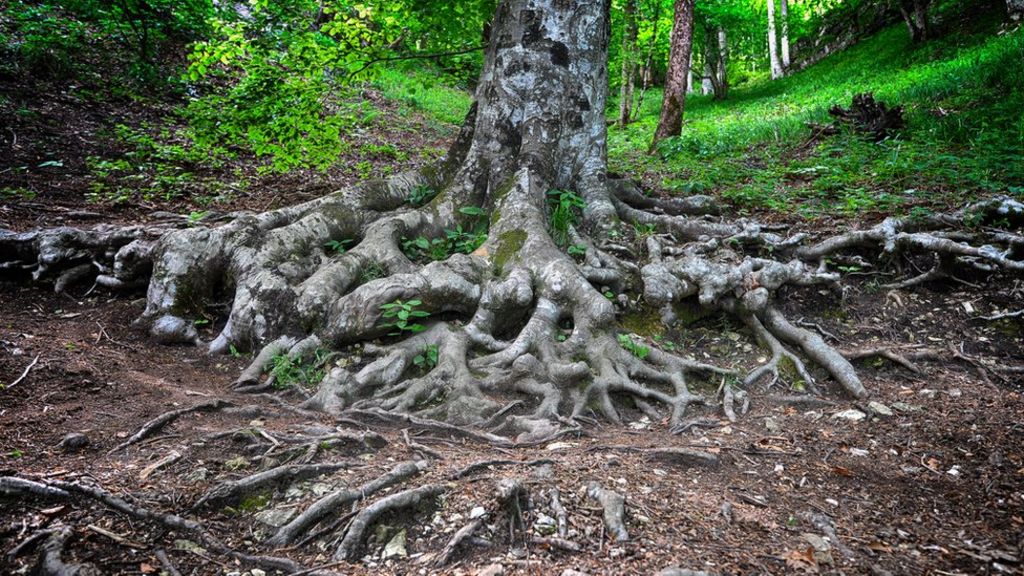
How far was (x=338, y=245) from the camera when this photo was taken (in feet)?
17.3

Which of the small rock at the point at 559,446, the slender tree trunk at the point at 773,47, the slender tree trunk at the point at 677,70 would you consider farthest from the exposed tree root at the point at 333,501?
the slender tree trunk at the point at 773,47

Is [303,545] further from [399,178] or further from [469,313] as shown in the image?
[399,178]

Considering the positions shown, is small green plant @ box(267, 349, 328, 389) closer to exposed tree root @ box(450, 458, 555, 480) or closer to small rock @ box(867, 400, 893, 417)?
exposed tree root @ box(450, 458, 555, 480)

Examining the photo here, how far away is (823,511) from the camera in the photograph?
2561mm

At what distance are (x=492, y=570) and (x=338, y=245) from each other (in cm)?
397

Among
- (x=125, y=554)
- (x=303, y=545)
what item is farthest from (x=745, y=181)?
(x=125, y=554)

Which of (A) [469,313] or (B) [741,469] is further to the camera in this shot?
(A) [469,313]

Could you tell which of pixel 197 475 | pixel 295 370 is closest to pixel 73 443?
pixel 197 475

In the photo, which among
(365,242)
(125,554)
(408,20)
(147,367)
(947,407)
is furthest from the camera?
(408,20)

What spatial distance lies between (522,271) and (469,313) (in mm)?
602

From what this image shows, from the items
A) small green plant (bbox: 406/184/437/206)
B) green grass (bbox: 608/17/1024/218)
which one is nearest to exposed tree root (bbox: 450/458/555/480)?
small green plant (bbox: 406/184/437/206)

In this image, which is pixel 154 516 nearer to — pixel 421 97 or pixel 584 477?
pixel 584 477

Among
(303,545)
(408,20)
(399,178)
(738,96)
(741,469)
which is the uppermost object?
(738,96)

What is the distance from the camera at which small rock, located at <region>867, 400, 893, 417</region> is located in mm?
3754
